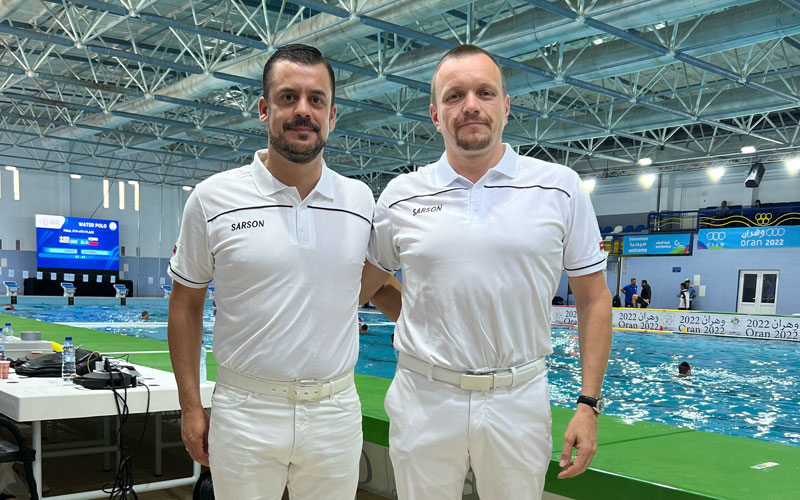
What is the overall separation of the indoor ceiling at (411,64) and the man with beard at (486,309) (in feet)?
26.3

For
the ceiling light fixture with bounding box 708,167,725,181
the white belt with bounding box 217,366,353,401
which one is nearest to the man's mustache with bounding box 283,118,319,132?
the white belt with bounding box 217,366,353,401

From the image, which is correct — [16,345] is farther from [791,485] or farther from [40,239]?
[40,239]

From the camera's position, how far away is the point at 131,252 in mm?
29750

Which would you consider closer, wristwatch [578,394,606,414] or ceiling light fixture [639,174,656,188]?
wristwatch [578,394,606,414]

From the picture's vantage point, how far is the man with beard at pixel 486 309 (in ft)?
5.67

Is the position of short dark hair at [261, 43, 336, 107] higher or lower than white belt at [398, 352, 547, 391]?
higher

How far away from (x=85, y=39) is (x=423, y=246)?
39.1ft

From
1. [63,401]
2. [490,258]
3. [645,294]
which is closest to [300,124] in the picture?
[490,258]

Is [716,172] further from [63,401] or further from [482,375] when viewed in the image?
[482,375]

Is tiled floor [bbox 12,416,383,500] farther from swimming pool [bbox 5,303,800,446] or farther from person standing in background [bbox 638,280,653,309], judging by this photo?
person standing in background [bbox 638,280,653,309]

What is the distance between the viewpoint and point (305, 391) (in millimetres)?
1833

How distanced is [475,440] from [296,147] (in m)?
0.88

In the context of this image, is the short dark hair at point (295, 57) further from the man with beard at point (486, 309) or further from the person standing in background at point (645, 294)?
the person standing in background at point (645, 294)

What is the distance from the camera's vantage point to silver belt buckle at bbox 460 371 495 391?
1723 mm
